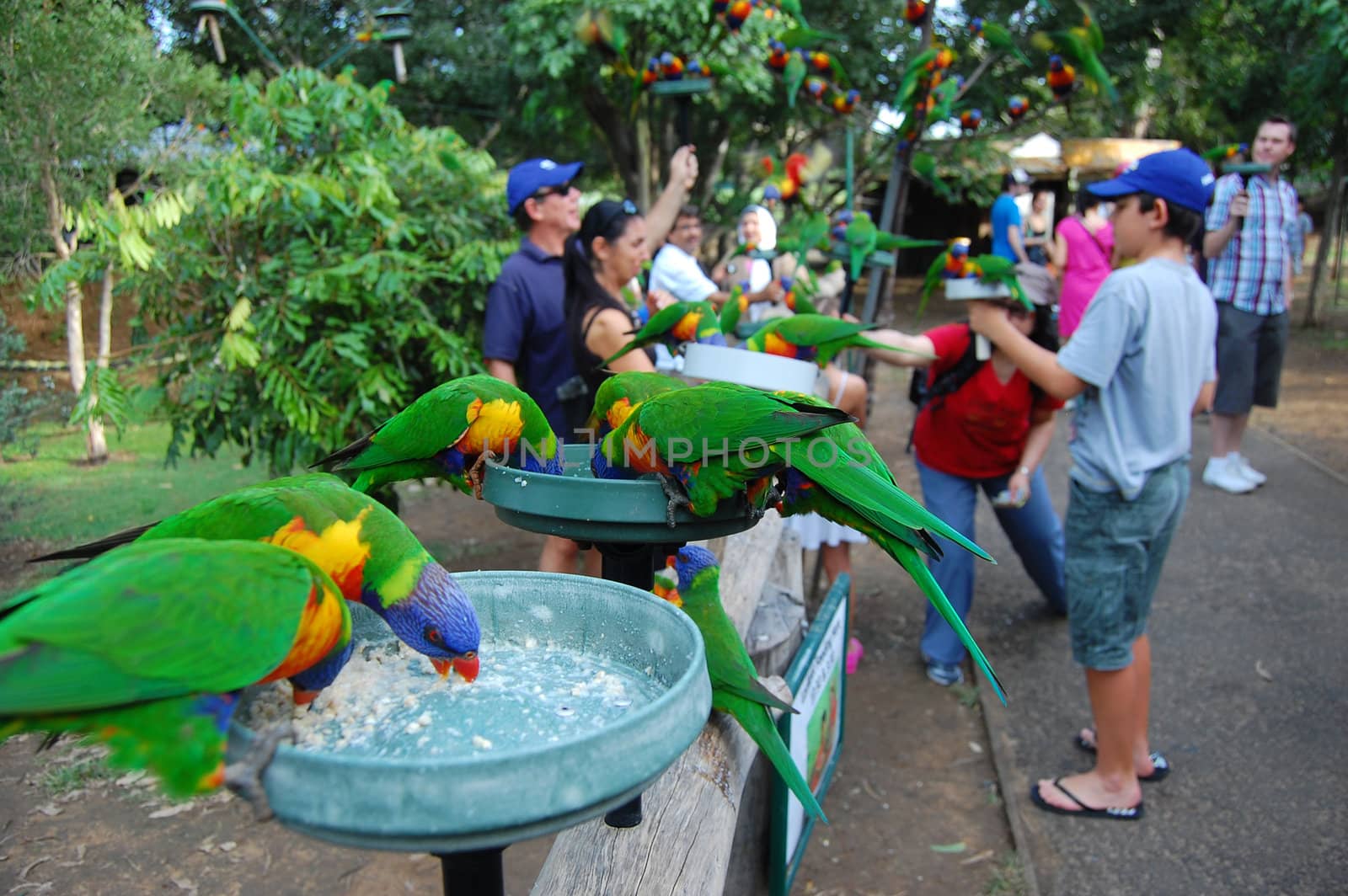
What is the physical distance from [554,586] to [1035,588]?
4.06 m

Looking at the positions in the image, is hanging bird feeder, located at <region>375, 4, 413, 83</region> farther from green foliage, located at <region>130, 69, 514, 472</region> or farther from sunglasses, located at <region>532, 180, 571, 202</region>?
sunglasses, located at <region>532, 180, 571, 202</region>

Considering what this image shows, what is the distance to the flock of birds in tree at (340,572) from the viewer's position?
2.64 ft

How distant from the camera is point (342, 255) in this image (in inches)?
129

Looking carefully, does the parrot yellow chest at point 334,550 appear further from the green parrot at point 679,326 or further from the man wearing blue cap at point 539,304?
the man wearing blue cap at point 539,304

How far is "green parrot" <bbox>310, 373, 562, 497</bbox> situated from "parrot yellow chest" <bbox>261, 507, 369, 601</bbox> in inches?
19.6

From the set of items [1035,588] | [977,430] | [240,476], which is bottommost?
[1035,588]

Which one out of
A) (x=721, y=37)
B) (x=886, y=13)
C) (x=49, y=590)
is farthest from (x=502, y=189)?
(x=886, y=13)

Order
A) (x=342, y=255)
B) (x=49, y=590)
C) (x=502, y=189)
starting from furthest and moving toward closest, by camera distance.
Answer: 1. (x=502, y=189)
2. (x=342, y=255)
3. (x=49, y=590)

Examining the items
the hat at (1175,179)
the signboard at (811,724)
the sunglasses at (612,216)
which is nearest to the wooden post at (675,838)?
the signboard at (811,724)

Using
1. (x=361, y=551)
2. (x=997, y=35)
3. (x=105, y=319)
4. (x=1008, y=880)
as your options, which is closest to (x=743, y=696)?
(x=361, y=551)

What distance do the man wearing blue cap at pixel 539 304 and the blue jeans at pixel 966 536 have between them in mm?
1427

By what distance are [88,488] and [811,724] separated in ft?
10.4

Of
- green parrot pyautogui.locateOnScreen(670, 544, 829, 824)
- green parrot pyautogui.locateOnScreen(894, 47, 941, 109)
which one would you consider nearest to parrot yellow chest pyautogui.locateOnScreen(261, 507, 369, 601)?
green parrot pyautogui.locateOnScreen(670, 544, 829, 824)

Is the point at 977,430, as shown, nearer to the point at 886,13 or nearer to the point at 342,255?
the point at 342,255
